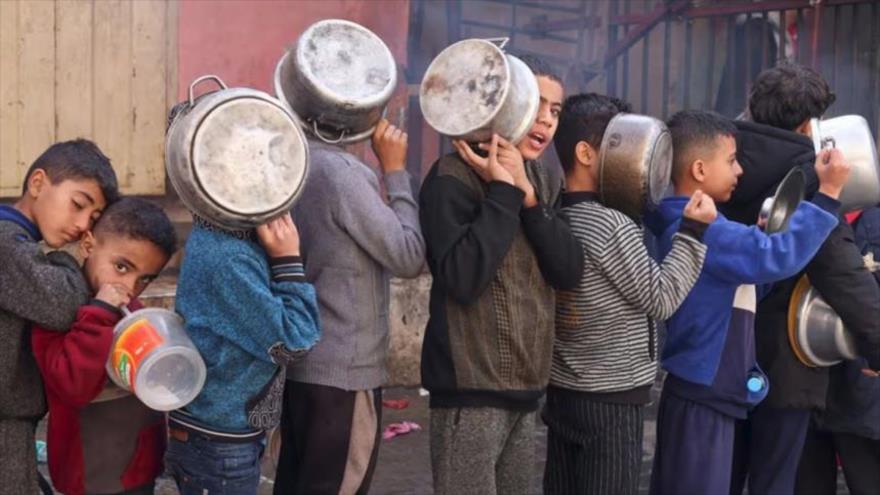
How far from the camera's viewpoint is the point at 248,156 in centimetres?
290

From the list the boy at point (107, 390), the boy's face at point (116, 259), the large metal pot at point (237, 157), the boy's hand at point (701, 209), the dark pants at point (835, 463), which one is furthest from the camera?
the dark pants at point (835, 463)

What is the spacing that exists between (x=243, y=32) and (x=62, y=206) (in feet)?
9.81

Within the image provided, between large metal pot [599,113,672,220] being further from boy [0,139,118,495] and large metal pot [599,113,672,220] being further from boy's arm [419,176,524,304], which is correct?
boy [0,139,118,495]

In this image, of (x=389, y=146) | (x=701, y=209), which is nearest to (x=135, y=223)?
(x=389, y=146)

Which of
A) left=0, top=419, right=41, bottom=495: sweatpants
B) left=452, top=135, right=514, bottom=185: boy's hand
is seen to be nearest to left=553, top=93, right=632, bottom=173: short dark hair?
left=452, top=135, right=514, bottom=185: boy's hand

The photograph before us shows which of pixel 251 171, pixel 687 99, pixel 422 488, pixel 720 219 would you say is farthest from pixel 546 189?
pixel 687 99

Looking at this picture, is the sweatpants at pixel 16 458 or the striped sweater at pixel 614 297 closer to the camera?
the sweatpants at pixel 16 458

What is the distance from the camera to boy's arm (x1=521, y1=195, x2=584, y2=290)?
130 inches

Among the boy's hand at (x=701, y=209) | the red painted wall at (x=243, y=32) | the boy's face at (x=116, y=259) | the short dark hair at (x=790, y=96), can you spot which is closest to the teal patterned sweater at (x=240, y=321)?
the boy's face at (x=116, y=259)

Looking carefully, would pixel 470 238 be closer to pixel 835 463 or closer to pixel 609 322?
pixel 609 322

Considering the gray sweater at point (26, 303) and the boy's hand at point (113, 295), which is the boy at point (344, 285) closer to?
the boy's hand at point (113, 295)

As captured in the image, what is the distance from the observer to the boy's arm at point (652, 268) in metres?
3.46

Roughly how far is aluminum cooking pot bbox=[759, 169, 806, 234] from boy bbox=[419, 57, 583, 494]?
0.71 m

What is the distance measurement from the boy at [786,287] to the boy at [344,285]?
1270 millimetres
